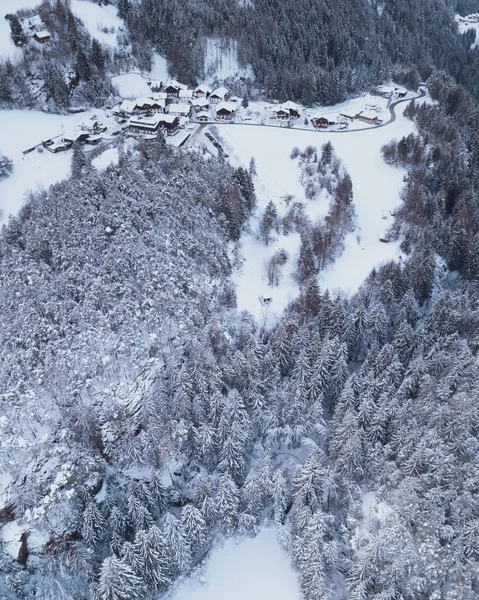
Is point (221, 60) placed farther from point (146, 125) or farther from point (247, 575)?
point (247, 575)

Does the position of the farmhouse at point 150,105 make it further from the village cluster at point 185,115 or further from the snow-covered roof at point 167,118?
the snow-covered roof at point 167,118

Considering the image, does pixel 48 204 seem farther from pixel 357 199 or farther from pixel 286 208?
pixel 357 199

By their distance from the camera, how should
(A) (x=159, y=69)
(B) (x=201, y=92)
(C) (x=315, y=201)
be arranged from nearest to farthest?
(C) (x=315, y=201) < (B) (x=201, y=92) < (A) (x=159, y=69)

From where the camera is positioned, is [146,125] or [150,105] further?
[150,105]

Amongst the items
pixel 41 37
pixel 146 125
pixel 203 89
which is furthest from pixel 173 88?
pixel 41 37

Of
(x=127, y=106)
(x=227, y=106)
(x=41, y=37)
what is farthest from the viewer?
(x=41, y=37)

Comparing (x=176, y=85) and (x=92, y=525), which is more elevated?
(x=176, y=85)

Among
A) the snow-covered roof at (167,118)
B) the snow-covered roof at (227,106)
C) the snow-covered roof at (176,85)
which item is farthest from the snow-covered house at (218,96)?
the snow-covered roof at (167,118)
